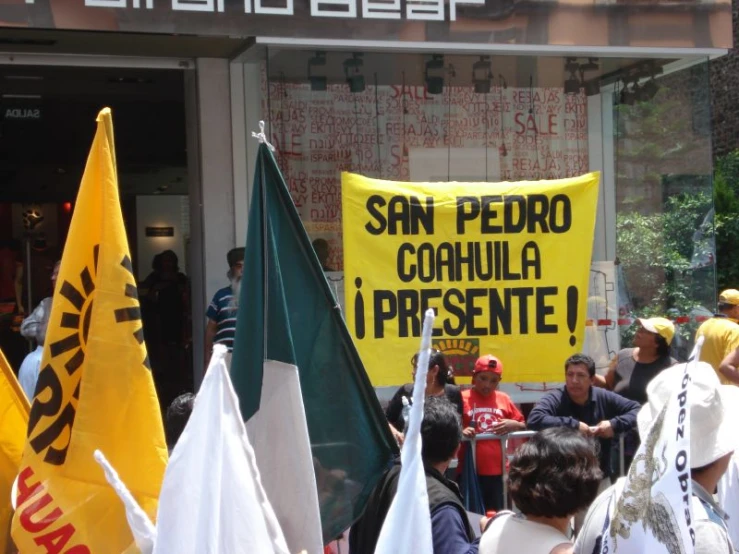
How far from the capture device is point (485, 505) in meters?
7.23

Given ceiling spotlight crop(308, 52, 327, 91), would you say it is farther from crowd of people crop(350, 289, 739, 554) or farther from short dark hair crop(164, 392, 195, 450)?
short dark hair crop(164, 392, 195, 450)

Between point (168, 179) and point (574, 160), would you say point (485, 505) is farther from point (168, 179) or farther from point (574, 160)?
point (168, 179)

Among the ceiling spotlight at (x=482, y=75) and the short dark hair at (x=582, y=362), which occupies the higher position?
the ceiling spotlight at (x=482, y=75)

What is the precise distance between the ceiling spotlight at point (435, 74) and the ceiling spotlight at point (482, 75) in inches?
10.7

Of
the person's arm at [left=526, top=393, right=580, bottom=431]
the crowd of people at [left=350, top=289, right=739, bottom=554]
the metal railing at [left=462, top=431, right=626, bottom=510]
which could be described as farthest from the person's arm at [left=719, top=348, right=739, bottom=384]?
the crowd of people at [left=350, top=289, right=739, bottom=554]

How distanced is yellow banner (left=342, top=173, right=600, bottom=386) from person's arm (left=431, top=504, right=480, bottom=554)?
12.4ft

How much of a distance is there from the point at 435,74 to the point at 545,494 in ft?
19.8

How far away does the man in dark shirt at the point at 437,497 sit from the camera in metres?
3.83

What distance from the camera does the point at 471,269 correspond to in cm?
792

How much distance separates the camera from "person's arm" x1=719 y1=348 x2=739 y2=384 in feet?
27.3

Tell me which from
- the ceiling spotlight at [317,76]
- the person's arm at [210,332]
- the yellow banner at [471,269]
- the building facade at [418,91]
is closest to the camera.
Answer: the yellow banner at [471,269]

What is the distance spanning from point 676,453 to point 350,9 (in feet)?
18.8

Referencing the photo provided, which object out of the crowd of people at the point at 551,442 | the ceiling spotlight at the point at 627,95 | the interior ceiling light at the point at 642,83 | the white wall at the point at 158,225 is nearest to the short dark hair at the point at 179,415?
the crowd of people at the point at 551,442

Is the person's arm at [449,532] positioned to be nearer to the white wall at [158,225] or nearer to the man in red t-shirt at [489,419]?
the man in red t-shirt at [489,419]
